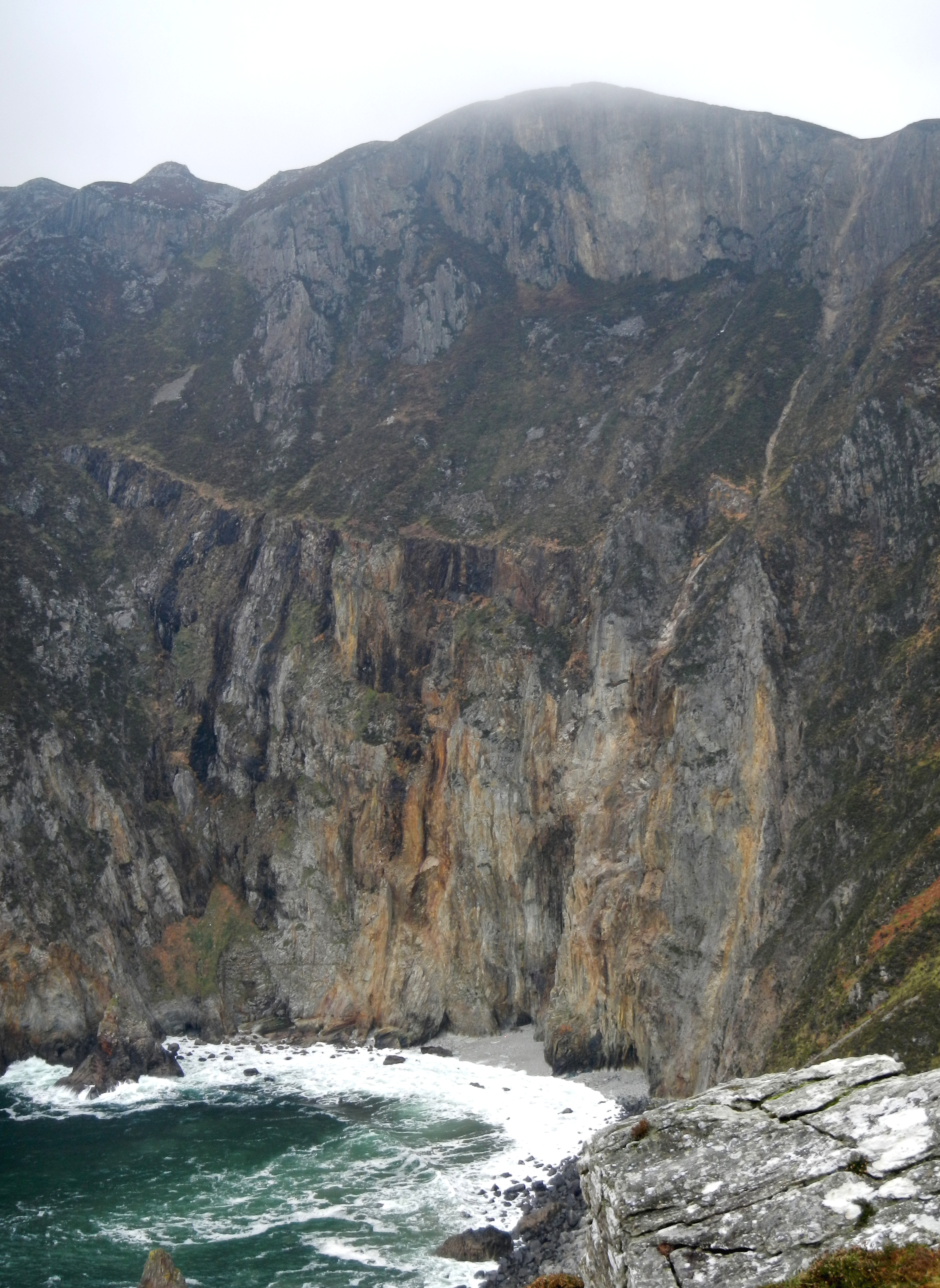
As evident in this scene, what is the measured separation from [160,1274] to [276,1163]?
492 inches

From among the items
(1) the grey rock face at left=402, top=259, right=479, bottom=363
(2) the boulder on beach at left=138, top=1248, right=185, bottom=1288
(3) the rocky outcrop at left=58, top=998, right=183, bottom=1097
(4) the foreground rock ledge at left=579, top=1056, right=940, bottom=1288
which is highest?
(1) the grey rock face at left=402, top=259, right=479, bottom=363

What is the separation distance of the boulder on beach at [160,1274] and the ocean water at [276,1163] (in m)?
2.00

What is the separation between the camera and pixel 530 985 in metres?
58.1

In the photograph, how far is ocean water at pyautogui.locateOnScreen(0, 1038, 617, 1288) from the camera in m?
36.4

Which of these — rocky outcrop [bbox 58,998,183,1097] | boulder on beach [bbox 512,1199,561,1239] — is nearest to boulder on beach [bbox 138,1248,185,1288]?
boulder on beach [bbox 512,1199,561,1239]

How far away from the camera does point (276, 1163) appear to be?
44.8 m

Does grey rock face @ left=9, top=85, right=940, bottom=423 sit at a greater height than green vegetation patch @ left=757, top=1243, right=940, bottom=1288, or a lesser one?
greater

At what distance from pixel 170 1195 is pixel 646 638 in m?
35.3

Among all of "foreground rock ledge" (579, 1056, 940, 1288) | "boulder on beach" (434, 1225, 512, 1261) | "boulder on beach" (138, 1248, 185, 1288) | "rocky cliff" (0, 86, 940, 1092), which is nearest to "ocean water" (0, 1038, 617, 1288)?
"boulder on beach" (434, 1225, 512, 1261)

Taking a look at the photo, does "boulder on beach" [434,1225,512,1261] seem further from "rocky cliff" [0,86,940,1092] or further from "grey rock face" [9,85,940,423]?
"grey rock face" [9,85,940,423]

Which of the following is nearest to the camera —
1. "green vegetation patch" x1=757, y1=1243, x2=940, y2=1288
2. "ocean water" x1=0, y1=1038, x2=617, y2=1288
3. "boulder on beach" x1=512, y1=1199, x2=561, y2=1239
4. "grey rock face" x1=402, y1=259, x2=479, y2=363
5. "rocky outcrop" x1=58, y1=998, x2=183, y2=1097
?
"green vegetation patch" x1=757, y1=1243, x2=940, y2=1288

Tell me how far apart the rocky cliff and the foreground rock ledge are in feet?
63.2

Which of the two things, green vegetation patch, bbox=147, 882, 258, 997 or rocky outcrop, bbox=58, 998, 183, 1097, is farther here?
green vegetation patch, bbox=147, 882, 258, 997

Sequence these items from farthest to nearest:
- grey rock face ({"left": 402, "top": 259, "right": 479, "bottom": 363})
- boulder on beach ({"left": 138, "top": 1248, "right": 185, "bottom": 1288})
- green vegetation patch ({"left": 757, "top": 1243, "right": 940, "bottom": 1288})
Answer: grey rock face ({"left": 402, "top": 259, "right": 479, "bottom": 363}) < boulder on beach ({"left": 138, "top": 1248, "right": 185, "bottom": 1288}) < green vegetation patch ({"left": 757, "top": 1243, "right": 940, "bottom": 1288})
